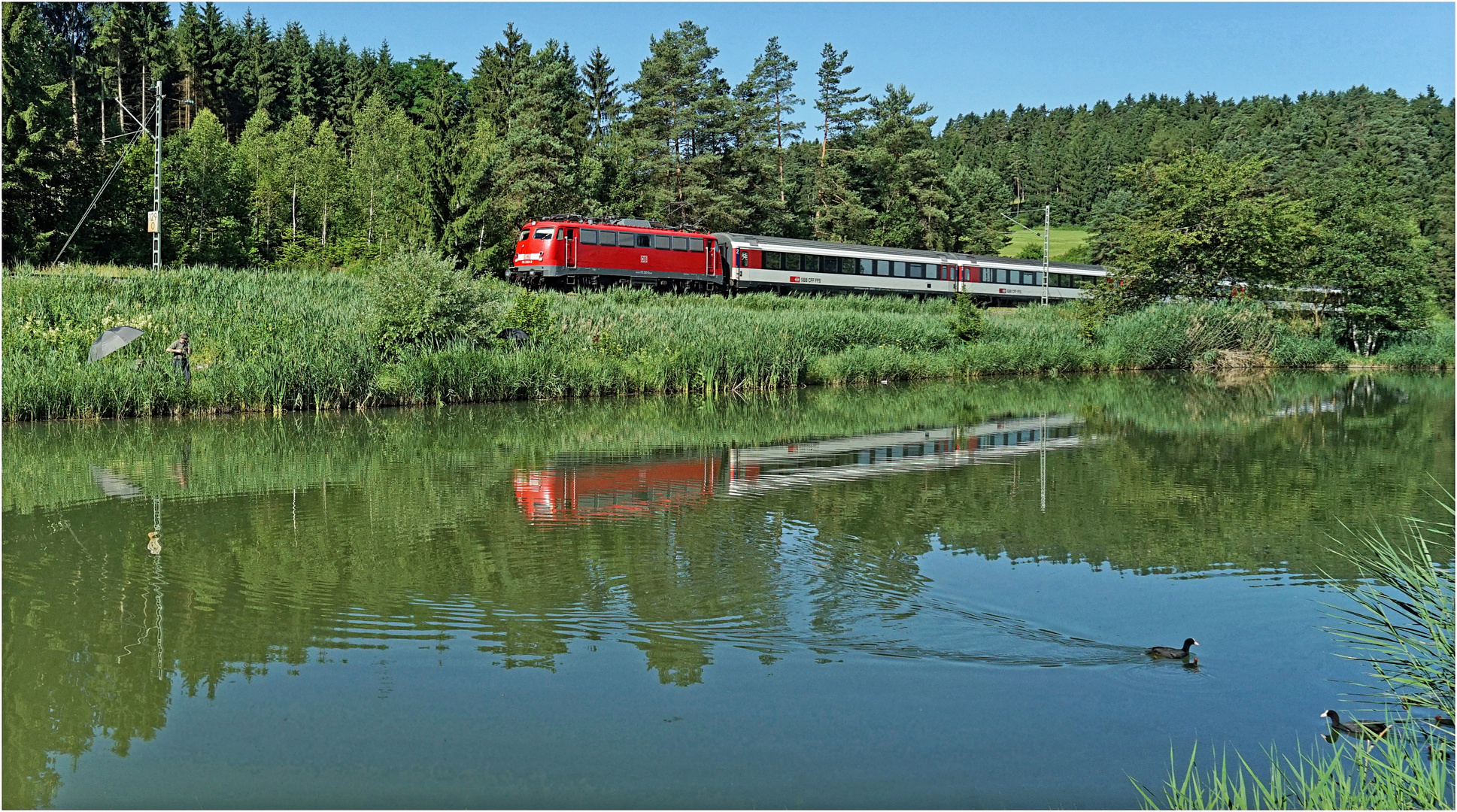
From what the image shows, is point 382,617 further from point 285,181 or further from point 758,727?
point 285,181

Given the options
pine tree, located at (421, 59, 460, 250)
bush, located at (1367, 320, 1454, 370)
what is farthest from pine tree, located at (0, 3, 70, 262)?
bush, located at (1367, 320, 1454, 370)

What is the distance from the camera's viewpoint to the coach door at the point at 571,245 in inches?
1375

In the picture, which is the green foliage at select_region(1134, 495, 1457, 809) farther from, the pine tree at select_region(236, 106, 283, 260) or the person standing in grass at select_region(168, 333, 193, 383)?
the pine tree at select_region(236, 106, 283, 260)

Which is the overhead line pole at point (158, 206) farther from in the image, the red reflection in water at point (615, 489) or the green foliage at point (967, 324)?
the green foliage at point (967, 324)


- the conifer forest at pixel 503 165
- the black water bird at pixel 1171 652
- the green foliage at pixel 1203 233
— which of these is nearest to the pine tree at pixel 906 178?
the conifer forest at pixel 503 165

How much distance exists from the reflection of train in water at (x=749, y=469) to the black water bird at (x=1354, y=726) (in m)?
6.48

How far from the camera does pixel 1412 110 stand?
329ft

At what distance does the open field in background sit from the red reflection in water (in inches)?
2962

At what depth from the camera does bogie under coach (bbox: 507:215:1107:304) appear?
3525cm

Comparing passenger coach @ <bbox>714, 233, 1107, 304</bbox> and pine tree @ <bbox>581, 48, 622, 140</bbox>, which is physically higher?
pine tree @ <bbox>581, 48, 622, 140</bbox>

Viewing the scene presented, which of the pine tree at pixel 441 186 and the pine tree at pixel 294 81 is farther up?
the pine tree at pixel 294 81

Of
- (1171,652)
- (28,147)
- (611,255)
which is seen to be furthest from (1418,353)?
(28,147)

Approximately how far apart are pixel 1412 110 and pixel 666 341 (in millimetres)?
102824

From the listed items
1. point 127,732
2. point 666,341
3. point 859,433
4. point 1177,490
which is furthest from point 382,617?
point 666,341
